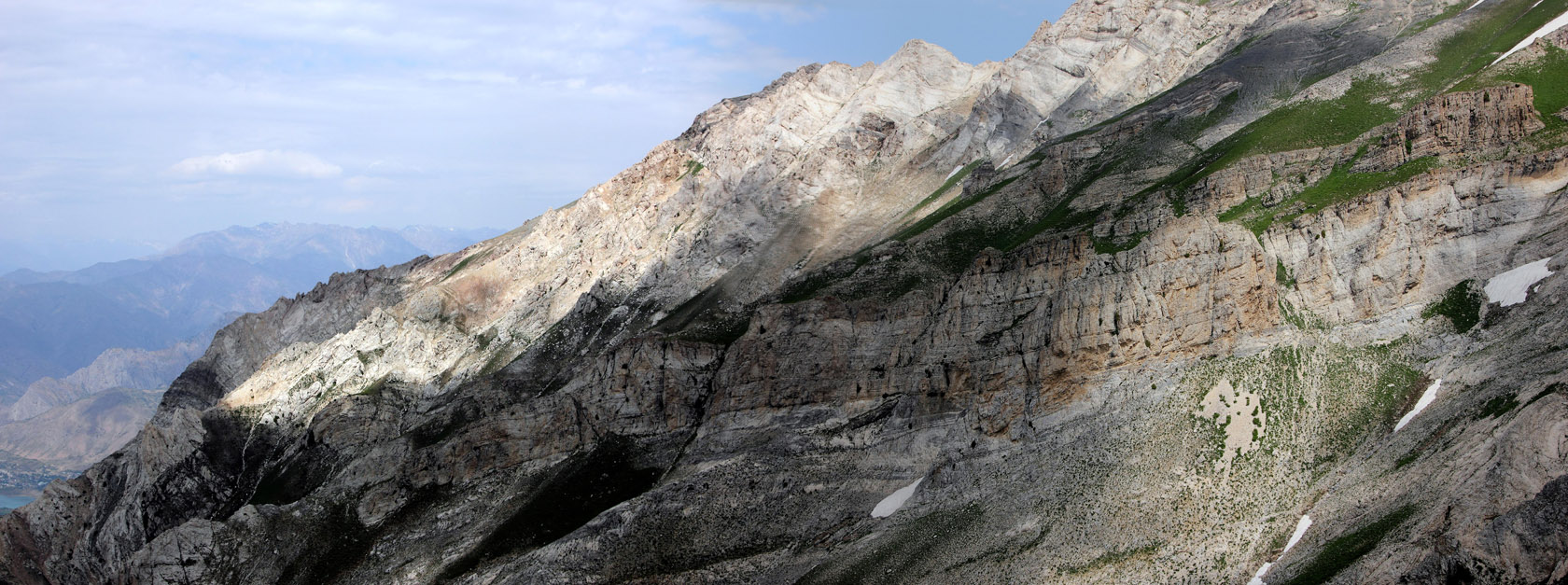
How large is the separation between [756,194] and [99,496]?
298 feet

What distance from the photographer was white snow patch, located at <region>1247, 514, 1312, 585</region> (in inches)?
2410

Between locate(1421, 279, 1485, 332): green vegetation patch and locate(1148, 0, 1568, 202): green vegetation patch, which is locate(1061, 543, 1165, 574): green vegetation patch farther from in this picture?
locate(1148, 0, 1568, 202): green vegetation patch

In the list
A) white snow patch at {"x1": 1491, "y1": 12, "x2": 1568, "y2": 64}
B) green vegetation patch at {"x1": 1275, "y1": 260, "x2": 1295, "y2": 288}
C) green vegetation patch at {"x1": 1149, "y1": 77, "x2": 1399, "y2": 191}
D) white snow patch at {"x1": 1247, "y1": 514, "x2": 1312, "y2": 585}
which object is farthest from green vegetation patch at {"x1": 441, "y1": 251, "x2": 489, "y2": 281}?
white snow patch at {"x1": 1247, "y1": 514, "x2": 1312, "y2": 585}

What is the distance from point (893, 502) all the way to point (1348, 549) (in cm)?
3511

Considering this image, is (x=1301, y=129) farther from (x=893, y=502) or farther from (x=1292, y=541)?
(x=1292, y=541)

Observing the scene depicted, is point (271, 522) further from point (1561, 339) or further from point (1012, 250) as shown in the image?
point (1561, 339)

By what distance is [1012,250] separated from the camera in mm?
98312

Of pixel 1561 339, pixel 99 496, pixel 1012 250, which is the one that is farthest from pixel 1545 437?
pixel 99 496

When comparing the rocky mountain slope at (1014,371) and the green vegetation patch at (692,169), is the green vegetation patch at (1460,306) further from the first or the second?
the green vegetation patch at (692,169)

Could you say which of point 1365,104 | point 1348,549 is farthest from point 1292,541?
point 1365,104

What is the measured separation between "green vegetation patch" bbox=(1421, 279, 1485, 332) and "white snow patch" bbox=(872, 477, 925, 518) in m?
36.6

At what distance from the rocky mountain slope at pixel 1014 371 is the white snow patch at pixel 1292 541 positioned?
35 cm

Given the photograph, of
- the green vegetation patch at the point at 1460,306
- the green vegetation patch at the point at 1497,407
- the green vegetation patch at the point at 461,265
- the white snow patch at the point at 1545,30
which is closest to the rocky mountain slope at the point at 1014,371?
the green vegetation patch at the point at 1497,407

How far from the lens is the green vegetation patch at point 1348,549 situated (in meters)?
54.6
